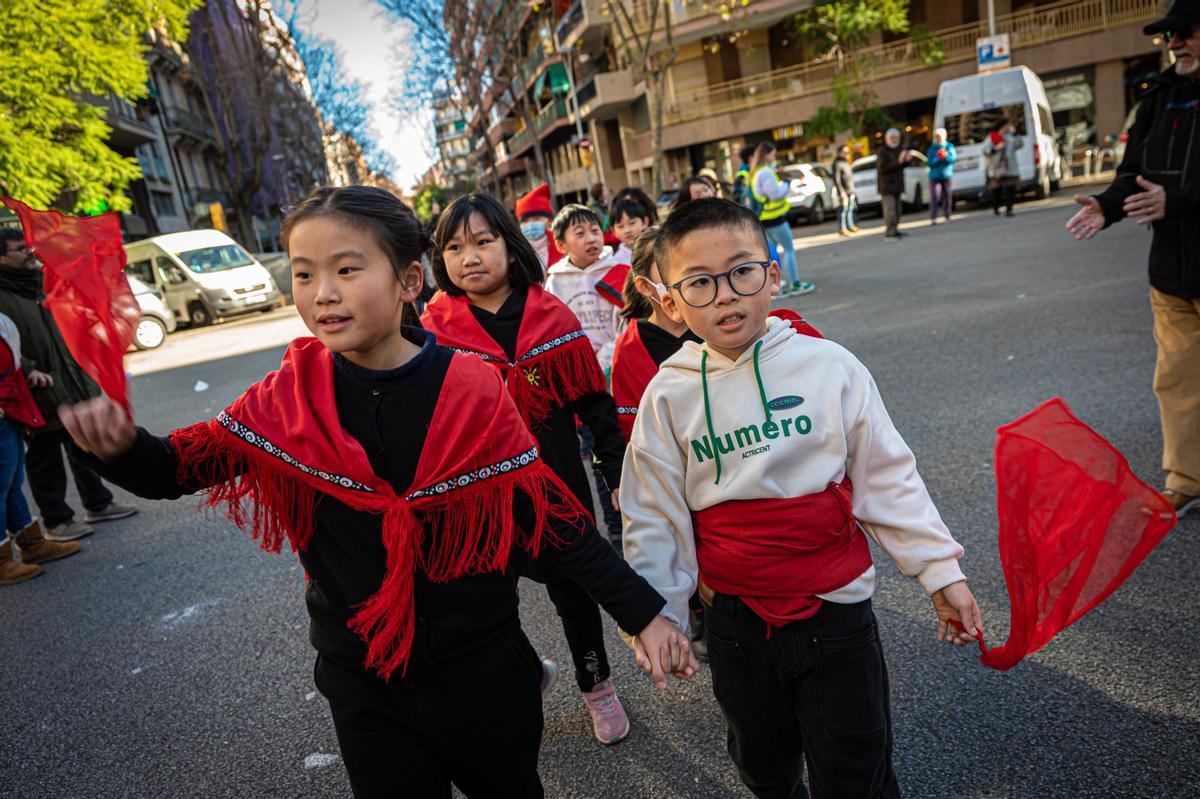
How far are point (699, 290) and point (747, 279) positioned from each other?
0.37ft

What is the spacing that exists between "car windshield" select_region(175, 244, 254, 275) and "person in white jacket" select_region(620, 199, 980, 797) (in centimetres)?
2037

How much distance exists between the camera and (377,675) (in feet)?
5.66

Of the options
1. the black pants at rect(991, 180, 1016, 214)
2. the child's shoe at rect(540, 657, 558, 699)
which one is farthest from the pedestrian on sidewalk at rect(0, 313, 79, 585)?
the black pants at rect(991, 180, 1016, 214)

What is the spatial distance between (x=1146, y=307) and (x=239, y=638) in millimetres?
7465

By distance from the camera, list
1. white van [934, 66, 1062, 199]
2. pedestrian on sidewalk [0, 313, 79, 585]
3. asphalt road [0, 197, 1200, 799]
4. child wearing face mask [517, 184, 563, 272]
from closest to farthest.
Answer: asphalt road [0, 197, 1200, 799]
pedestrian on sidewalk [0, 313, 79, 585]
child wearing face mask [517, 184, 563, 272]
white van [934, 66, 1062, 199]

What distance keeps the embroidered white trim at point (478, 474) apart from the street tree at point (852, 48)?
98.9ft

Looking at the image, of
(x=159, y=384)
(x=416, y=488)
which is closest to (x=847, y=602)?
(x=416, y=488)

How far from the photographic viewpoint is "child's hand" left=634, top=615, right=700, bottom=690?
171 centimetres

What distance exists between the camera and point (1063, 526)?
6.06 ft

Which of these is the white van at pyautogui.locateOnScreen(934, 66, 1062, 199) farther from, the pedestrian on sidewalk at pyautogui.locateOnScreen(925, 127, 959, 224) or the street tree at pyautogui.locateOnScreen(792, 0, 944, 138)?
the street tree at pyautogui.locateOnScreen(792, 0, 944, 138)

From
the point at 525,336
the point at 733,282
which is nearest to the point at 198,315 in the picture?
the point at 525,336

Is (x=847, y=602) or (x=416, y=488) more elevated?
(x=416, y=488)

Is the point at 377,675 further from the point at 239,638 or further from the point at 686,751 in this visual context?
the point at 239,638

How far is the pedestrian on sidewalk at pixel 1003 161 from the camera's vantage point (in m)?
14.8
